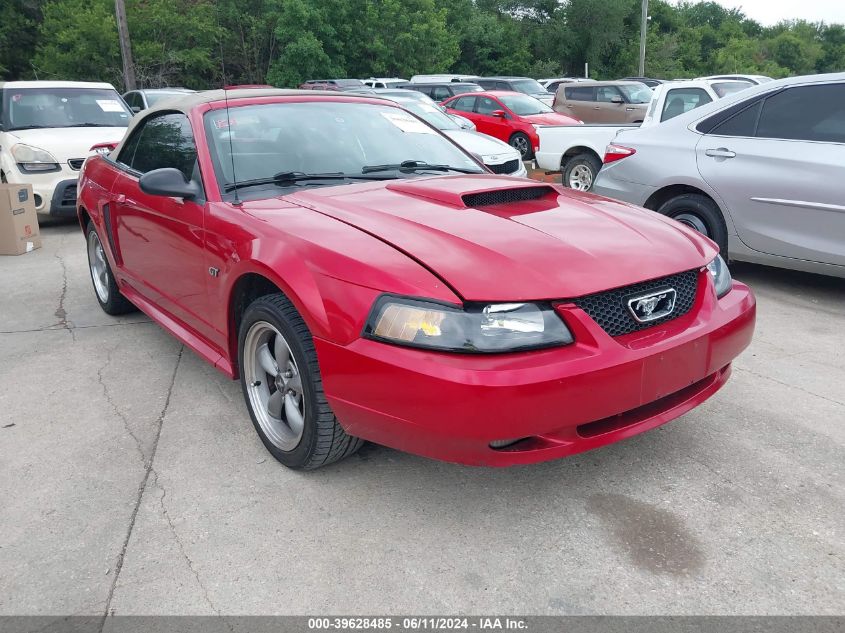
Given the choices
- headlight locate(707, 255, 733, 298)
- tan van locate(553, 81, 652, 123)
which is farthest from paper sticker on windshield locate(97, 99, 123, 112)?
tan van locate(553, 81, 652, 123)

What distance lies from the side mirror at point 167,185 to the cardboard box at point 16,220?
4.91 m

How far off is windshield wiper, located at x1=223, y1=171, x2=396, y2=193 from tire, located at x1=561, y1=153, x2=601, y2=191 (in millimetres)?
6600

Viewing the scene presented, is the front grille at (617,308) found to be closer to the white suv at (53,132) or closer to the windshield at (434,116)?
the white suv at (53,132)

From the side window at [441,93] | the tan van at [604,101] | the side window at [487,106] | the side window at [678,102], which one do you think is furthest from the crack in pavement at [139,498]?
the side window at [441,93]

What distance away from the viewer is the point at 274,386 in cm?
318

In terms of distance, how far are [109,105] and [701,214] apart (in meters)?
8.03

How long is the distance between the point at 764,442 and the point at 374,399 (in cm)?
186

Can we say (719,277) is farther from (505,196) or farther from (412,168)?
(412,168)

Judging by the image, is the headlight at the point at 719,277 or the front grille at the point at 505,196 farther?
the front grille at the point at 505,196

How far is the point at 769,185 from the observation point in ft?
16.9

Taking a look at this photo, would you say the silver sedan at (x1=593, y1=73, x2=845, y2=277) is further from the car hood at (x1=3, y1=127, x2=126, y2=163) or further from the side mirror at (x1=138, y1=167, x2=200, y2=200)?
the car hood at (x1=3, y1=127, x2=126, y2=163)

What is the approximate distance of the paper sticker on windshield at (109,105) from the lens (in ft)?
32.1

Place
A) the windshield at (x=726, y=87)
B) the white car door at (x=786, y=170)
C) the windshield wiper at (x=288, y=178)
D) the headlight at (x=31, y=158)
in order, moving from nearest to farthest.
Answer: the windshield wiper at (x=288, y=178) < the white car door at (x=786, y=170) < the headlight at (x=31, y=158) < the windshield at (x=726, y=87)

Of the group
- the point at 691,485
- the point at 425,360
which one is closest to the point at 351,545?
the point at 425,360
